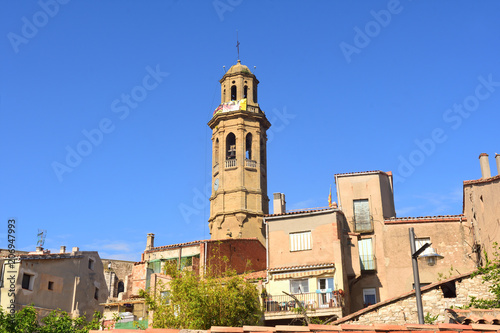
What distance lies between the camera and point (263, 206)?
49.3 metres

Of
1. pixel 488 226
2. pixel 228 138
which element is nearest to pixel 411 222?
pixel 488 226

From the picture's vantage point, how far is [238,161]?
49812 mm

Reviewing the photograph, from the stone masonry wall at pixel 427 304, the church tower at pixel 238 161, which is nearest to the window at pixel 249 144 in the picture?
the church tower at pixel 238 161

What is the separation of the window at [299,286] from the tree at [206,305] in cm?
477

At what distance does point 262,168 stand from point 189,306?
27.5 meters

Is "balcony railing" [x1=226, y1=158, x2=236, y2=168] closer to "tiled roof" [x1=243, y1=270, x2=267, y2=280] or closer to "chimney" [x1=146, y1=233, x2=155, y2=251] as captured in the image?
"chimney" [x1=146, y1=233, x2=155, y2=251]

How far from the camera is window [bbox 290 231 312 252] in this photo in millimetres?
33031

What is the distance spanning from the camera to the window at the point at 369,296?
3338cm

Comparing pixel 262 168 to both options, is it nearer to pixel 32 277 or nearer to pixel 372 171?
pixel 372 171

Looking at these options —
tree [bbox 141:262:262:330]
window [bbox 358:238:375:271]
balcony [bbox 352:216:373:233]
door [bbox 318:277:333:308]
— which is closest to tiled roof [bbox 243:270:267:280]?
door [bbox 318:277:333:308]

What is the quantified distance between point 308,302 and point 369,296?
4963 millimetres

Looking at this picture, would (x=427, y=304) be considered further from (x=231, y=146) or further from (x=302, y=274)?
(x=231, y=146)

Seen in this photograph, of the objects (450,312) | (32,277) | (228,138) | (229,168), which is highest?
(228,138)

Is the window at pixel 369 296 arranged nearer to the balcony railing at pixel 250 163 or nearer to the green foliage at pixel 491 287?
the green foliage at pixel 491 287
